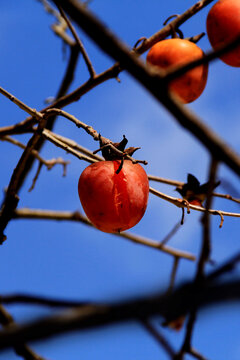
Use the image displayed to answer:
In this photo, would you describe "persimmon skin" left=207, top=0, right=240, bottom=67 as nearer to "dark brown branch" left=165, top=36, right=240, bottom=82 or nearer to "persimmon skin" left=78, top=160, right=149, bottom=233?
"persimmon skin" left=78, top=160, right=149, bottom=233

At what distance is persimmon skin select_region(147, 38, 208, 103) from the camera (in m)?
1.29

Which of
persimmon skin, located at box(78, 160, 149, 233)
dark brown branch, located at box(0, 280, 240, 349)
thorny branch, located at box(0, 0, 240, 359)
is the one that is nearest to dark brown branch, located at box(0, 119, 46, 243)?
thorny branch, located at box(0, 0, 240, 359)

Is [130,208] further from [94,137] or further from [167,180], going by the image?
[167,180]

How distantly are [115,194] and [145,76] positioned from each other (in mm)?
695

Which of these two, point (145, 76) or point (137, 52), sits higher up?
point (137, 52)

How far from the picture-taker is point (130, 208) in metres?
1.22

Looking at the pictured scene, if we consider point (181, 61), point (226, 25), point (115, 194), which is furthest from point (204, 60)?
point (226, 25)

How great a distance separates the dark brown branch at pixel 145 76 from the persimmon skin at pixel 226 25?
0.91 m

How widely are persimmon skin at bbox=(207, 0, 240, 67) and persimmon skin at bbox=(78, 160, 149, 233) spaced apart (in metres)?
0.47

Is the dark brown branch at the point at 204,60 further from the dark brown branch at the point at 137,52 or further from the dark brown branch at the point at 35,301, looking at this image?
the dark brown branch at the point at 137,52

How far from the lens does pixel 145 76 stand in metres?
0.56

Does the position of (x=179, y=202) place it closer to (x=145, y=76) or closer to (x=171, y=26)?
(x=171, y=26)

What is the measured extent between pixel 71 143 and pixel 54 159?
357mm

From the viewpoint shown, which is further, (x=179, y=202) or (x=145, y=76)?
(x=179, y=202)
